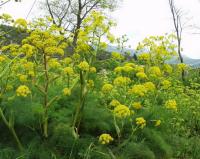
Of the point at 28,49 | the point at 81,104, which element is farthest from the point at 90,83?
the point at 28,49

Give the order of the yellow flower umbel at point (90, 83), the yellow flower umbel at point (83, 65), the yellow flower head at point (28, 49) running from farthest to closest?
the yellow flower umbel at point (90, 83) → the yellow flower umbel at point (83, 65) → the yellow flower head at point (28, 49)

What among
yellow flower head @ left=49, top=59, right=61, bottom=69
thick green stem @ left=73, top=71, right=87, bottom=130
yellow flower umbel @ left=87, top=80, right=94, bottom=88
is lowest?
thick green stem @ left=73, top=71, right=87, bottom=130

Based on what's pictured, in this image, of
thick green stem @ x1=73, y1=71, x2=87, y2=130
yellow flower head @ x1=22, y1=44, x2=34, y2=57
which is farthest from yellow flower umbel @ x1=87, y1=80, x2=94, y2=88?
yellow flower head @ x1=22, y1=44, x2=34, y2=57

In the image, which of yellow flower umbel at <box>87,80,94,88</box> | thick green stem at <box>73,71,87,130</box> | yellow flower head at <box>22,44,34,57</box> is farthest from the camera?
yellow flower umbel at <box>87,80,94,88</box>

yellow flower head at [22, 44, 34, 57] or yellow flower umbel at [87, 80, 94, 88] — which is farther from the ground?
yellow flower head at [22, 44, 34, 57]

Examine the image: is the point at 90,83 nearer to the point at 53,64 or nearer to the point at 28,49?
the point at 53,64

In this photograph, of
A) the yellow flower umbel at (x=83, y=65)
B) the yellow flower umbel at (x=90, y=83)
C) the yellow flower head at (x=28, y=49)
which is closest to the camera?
the yellow flower head at (x=28, y=49)

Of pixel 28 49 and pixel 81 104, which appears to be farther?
pixel 81 104

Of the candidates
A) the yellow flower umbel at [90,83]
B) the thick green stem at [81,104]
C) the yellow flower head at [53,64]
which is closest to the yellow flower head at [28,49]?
the yellow flower head at [53,64]

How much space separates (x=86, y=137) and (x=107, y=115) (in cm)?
37

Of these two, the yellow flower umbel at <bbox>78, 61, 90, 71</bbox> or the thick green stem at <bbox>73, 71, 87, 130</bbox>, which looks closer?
the yellow flower umbel at <bbox>78, 61, 90, 71</bbox>

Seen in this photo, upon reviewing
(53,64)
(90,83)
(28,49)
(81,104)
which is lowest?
(81,104)

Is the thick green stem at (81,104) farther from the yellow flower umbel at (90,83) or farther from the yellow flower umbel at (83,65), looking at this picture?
the yellow flower umbel at (83,65)

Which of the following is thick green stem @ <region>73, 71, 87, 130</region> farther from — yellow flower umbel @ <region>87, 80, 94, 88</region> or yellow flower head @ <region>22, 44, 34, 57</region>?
yellow flower head @ <region>22, 44, 34, 57</region>
